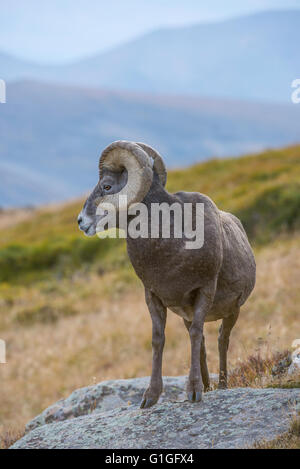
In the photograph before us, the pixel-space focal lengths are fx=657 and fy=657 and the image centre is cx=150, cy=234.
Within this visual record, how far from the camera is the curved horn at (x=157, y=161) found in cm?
642

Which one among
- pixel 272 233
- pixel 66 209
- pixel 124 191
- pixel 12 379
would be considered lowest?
pixel 12 379

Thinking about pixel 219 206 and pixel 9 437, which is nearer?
pixel 9 437

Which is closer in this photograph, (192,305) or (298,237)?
(192,305)

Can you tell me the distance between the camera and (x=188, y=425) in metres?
6.27

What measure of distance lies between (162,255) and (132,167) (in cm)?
87

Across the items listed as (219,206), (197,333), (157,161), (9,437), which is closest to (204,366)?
(197,333)

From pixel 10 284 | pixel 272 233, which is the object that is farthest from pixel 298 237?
pixel 10 284

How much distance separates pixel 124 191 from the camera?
20.2 ft

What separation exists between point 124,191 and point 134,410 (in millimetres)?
2558

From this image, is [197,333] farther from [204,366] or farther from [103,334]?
[103,334]

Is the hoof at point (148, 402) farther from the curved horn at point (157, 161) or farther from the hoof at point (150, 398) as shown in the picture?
the curved horn at point (157, 161)

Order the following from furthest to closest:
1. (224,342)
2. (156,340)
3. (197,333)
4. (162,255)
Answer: (224,342)
(156,340)
(197,333)
(162,255)

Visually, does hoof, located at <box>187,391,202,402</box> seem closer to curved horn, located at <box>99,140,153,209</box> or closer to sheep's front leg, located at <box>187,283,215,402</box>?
sheep's front leg, located at <box>187,283,215,402</box>

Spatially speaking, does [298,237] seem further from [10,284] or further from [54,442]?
[54,442]
